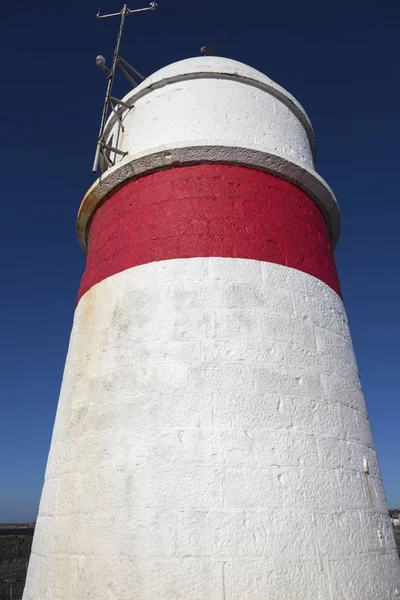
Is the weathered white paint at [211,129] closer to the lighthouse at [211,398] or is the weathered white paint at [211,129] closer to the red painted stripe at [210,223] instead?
the lighthouse at [211,398]

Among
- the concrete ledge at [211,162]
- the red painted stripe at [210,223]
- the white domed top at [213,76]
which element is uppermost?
the white domed top at [213,76]

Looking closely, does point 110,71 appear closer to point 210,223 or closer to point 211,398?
point 210,223

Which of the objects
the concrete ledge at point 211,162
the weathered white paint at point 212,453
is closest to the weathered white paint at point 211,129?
the concrete ledge at point 211,162

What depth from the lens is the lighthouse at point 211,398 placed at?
2469 mm

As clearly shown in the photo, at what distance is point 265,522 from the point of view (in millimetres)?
2490

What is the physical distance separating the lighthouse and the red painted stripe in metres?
0.02

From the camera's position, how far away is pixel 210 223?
3.53 meters

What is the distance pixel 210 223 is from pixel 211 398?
1495 mm

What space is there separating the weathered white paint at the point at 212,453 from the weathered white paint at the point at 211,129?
115cm

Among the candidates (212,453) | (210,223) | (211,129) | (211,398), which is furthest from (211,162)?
(212,453)

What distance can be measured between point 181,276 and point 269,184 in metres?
1.36

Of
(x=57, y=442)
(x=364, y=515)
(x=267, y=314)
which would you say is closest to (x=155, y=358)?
(x=267, y=314)

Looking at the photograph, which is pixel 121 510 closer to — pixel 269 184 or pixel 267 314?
pixel 267 314

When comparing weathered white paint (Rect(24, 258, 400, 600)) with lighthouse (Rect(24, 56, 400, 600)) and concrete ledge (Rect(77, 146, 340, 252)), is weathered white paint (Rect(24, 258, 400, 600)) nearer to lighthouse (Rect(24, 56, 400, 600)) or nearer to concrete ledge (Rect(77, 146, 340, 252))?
lighthouse (Rect(24, 56, 400, 600))
